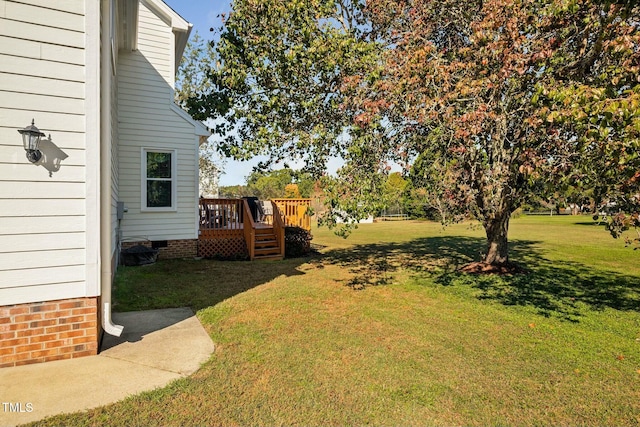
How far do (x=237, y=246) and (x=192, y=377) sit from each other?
8.22 metres

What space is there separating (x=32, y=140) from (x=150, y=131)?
6407 millimetres

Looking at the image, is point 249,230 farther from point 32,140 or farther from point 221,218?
point 32,140

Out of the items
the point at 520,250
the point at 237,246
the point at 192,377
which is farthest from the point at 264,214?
the point at 192,377

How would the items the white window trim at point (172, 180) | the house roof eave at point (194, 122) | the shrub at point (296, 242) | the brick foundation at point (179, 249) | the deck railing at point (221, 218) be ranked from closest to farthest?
the white window trim at point (172, 180)
the house roof eave at point (194, 122)
the brick foundation at point (179, 249)
the deck railing at point (221, 218)
the shrub at point (296, 242)

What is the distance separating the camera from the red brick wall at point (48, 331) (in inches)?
135

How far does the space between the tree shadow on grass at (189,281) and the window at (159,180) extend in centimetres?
162

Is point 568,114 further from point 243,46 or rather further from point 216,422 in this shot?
point 243,46

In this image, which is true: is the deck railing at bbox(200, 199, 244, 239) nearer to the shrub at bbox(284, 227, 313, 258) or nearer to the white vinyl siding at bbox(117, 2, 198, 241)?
the white vinyl siding at bbox(117, 2, 198, 241)

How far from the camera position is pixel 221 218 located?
11.7m

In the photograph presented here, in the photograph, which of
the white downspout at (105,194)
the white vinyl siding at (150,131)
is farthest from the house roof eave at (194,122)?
the white downspout at (105,194)

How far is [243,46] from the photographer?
9.28 metres

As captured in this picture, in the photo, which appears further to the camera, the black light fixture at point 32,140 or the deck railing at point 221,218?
the deck railing at point 221,218

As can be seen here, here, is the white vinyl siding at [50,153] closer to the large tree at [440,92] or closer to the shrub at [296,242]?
the large tree at [440,92]

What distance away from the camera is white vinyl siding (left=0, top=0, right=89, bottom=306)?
3.39 m
